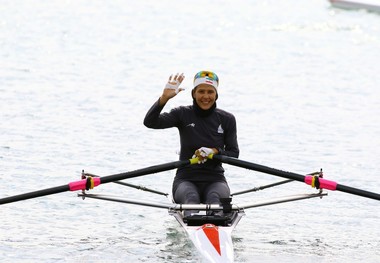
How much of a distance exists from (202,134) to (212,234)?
1653mm

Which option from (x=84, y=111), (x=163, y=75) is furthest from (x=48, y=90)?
(x=163, y=75)

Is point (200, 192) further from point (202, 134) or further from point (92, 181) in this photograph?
point (92, 181)

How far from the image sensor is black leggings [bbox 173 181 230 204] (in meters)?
12.8

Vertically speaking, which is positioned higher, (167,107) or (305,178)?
(167,107)

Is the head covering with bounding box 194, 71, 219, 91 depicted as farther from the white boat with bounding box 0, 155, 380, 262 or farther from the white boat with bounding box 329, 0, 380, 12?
the white boat with bounding box 329, 0, 380, 12

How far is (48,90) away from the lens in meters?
25.5

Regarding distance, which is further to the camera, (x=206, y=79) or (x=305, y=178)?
(x=206, y=79)

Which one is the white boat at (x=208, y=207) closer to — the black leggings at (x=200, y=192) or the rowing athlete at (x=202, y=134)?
the black leggings at (x=200, y=192)

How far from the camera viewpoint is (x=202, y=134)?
1316 centimetres

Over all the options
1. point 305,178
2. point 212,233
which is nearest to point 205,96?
point 305,178

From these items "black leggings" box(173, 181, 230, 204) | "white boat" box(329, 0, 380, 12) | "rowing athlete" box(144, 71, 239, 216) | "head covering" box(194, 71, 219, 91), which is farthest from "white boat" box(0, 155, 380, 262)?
"white boat" box(329, 0, 380, 12)

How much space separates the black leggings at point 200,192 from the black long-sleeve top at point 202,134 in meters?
0.10

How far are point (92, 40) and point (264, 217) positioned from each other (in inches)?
899

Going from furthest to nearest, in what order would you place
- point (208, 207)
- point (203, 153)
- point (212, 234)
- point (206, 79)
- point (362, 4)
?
1. point (362, 4)
2. point (206, 79)
3. point (203, 153)
4. point (208, 207)
5. point (212, 234)
